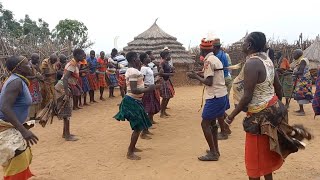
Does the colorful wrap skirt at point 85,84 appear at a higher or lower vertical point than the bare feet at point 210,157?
higher

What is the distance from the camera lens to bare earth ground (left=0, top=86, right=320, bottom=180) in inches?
167

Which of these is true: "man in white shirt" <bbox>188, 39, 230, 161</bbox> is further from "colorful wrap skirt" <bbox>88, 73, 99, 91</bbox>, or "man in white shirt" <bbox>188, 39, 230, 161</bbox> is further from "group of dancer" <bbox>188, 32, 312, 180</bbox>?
"colorful wrap skirt" <bbox>88, 73, 99, 91</bbox>

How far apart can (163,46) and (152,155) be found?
9.82 m

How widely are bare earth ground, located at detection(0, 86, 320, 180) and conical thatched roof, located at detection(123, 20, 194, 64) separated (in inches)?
281

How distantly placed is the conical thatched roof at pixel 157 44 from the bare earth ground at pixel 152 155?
7.14 meters

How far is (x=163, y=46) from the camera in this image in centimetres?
1441

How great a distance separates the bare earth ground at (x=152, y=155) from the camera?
13.9 ft

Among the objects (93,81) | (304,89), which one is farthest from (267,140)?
(93,81)

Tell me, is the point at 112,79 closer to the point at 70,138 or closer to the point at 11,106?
the point at 70,138

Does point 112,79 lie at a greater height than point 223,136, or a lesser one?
greater

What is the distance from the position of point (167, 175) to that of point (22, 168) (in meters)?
1.78

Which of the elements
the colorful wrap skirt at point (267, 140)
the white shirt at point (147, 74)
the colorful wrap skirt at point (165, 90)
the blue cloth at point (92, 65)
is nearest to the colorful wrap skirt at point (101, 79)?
the blue cloth at point (92, 65)

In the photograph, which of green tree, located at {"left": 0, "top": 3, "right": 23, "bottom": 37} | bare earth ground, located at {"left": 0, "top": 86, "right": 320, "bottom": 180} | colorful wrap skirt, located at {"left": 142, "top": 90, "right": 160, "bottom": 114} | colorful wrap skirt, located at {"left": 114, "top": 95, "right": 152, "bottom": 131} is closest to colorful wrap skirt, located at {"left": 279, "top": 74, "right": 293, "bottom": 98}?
bare earth ground, located at {"left": 0, "top": 86, "right": 320, "bottom": 180}

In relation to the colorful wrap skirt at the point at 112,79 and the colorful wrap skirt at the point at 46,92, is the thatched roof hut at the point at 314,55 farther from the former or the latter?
the colorful wrap skirt at the point at 46,92
